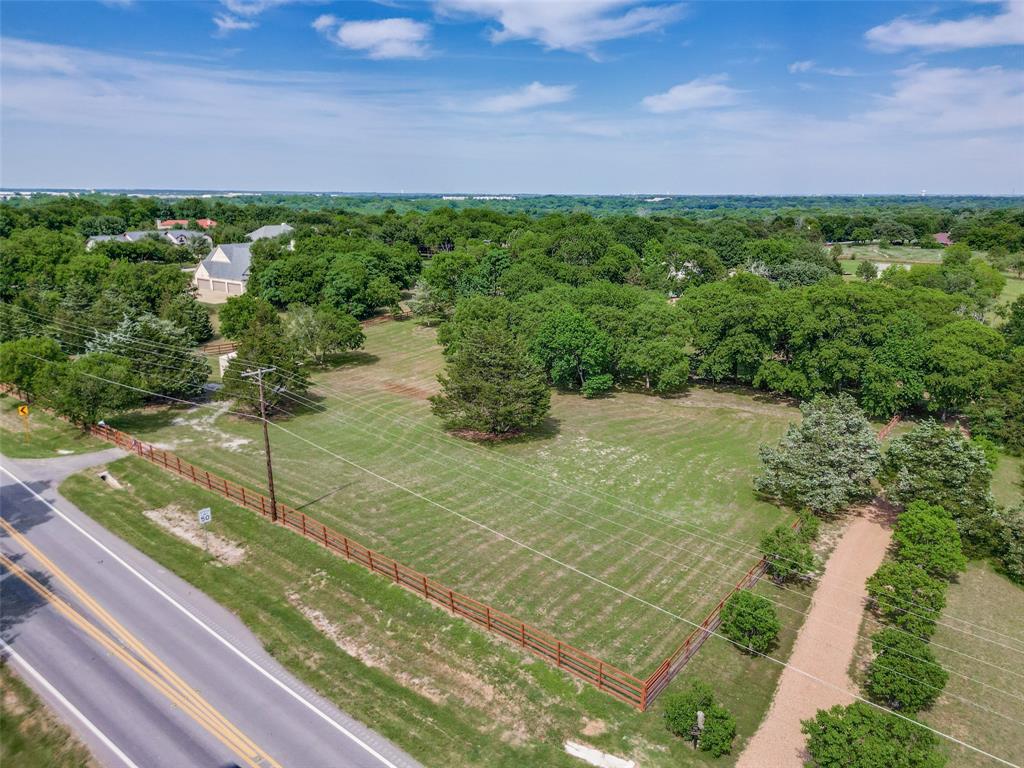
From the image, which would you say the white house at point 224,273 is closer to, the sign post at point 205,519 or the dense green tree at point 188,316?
the dense green tree at point 188,316

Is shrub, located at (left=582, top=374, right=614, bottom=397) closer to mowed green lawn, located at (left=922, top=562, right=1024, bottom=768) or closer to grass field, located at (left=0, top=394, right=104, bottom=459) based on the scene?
mowed green lawn, located at (left=922, top=562, right=1024, bottom=768)

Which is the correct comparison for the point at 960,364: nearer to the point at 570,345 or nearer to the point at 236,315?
the point at 570,345

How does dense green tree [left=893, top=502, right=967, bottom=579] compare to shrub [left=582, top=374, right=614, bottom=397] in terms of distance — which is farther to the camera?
shrub [left=582, top=374, right=614, bottom=397]

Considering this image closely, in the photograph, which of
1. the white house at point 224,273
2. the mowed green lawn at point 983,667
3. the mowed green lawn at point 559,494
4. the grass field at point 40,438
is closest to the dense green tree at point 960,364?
the mowed green lawn at point 559,494

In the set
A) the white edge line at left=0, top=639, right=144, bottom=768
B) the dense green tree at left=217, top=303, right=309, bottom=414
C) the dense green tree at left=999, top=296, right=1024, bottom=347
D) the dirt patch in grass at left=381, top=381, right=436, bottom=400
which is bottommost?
the dirt patch in grass at left=381, top=381, right=436, bottom=400

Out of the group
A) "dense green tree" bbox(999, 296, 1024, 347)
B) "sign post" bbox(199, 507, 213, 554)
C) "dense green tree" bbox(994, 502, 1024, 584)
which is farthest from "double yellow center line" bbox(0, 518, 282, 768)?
"dense green tree" bbox(999, 296, 1024, 347)

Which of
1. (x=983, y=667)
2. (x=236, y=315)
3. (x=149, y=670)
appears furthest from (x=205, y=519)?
(x=236, y=315)
